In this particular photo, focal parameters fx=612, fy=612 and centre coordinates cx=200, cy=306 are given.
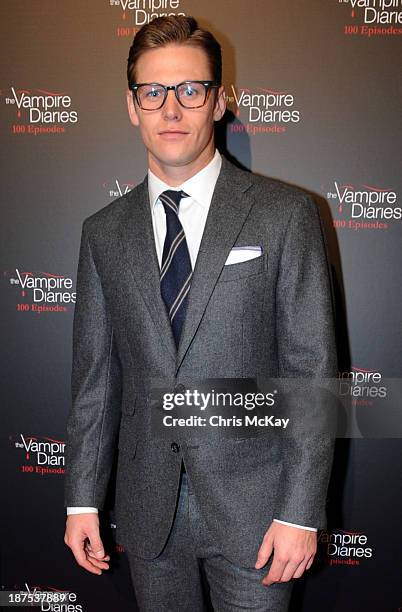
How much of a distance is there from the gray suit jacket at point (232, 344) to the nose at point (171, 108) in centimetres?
18

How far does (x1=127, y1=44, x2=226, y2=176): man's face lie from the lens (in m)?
1.42

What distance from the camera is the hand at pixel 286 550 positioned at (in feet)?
4.33

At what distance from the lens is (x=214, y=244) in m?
1.39

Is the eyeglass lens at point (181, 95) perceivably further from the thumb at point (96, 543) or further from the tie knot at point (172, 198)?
the thumb at point (96, 543)

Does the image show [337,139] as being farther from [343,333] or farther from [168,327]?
[168,327]

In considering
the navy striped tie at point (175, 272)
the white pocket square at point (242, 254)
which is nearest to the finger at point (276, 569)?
the navy striped tie at point (175, 272)

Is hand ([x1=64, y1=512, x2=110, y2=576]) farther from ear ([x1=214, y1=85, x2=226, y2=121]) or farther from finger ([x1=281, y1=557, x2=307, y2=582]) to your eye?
ear ([x1=214, y1=85, x2=226, y2=121])

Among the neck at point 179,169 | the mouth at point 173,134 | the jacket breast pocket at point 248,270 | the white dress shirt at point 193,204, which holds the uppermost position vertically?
the mouth at point 173,134

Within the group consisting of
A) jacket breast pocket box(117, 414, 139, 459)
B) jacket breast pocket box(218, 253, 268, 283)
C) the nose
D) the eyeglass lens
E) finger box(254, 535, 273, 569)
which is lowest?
finger box(254, 535, 273, 569)

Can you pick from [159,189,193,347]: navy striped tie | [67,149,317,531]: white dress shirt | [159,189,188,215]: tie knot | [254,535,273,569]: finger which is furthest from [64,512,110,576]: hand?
[159,189,188,215]: tie knot

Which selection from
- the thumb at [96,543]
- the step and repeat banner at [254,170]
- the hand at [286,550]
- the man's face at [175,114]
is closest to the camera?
the hand at [286,550]

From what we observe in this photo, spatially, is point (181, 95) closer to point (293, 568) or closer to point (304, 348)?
point (304, 348)

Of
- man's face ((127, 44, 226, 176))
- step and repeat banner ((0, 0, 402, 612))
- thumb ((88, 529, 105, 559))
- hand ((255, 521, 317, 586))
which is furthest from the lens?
step and repeat banner ((0, 0, 402, 612))

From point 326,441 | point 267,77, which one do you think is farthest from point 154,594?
point 267,77
